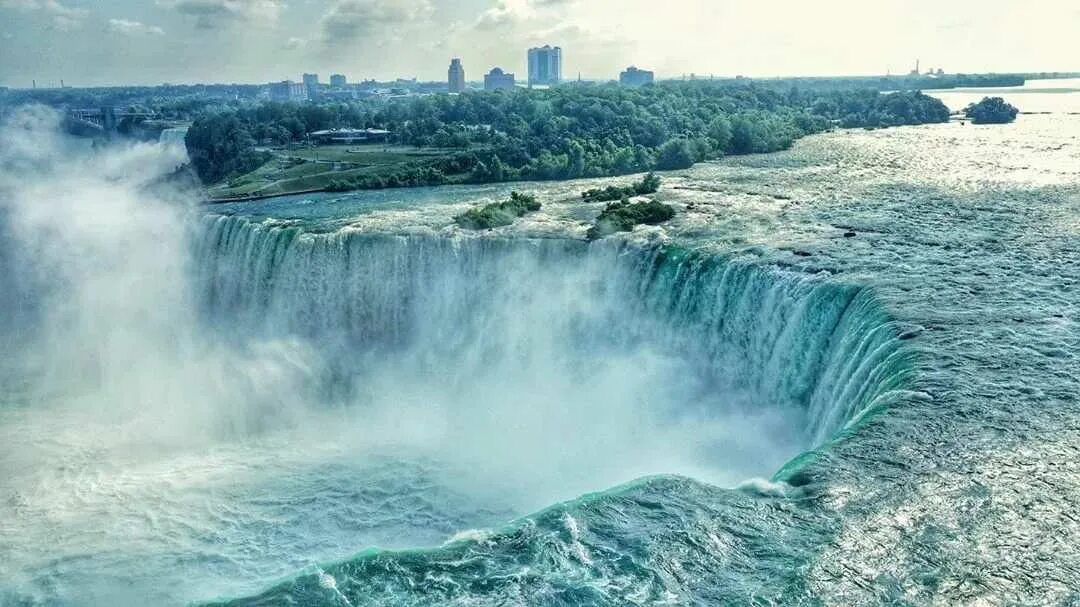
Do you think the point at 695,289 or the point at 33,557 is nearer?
the point at 33,557

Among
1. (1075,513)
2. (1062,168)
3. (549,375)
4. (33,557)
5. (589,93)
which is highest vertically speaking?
(589,93)

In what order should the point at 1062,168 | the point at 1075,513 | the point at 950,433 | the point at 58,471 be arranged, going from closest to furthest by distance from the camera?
the point at 1075,513, the point at 950,433, the point at 58,471, the point at 1062,168

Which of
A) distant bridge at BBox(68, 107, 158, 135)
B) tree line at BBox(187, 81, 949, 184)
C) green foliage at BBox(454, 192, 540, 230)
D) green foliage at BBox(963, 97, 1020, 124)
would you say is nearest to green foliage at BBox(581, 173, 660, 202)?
green foliage at BBox(454, 192, 540, 230)

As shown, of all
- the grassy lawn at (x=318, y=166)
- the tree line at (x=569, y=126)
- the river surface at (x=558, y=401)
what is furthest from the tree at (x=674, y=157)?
the grassy lawn at (x=318, y=166)

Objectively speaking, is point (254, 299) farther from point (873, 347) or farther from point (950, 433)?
point (950, 433)

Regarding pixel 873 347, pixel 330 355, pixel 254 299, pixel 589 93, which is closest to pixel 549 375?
pixel 330 355

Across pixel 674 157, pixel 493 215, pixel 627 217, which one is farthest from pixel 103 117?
pixel 627 217

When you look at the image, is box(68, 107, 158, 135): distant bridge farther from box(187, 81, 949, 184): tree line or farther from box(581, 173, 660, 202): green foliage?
box(581, 173, 660, 202): green foliage

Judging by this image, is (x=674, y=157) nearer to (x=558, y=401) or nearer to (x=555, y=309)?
(x=555, y=309)
